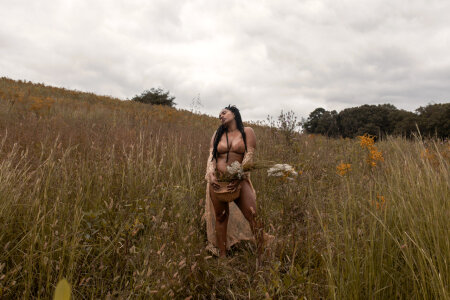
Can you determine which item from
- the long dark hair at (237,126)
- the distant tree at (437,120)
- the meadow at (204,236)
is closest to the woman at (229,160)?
the long dark hair at (237,126)

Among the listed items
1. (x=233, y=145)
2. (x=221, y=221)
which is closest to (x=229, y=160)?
(x=233, y=145)

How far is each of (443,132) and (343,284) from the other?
677 inches

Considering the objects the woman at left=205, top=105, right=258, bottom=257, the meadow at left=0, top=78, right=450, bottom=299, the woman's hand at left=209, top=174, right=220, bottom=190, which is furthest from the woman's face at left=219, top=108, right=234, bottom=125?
the meadow at left=0, top=78, right=450, bottom=299

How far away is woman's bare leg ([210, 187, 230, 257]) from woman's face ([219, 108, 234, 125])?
793 mm

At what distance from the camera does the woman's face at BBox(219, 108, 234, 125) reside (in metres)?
3.06

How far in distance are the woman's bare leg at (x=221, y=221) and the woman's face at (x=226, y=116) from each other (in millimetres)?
793

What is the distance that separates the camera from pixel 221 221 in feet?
10.1

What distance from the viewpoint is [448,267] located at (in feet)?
4.86

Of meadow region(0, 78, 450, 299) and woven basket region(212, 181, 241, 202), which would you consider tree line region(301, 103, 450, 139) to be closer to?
meadow region(0, 78, 450, 299)

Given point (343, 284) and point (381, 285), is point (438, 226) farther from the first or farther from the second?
point (343, 284)

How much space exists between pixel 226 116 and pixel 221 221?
1152mm

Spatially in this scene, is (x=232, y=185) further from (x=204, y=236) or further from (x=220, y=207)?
(x=204, y=236)

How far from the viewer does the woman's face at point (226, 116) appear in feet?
10.0

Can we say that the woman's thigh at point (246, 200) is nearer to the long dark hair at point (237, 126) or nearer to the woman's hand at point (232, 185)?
the woman's hand at point (232, 185)
